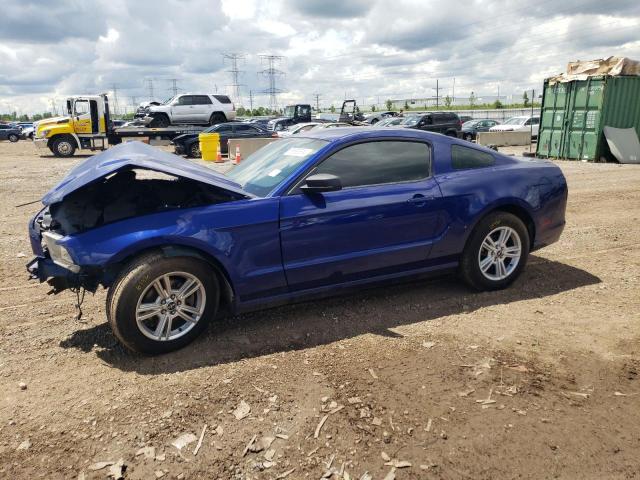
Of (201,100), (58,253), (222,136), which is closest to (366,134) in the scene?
(58,253)

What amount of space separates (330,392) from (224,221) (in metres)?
1.35

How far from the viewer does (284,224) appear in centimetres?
349

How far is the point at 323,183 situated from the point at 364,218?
0.49 metres

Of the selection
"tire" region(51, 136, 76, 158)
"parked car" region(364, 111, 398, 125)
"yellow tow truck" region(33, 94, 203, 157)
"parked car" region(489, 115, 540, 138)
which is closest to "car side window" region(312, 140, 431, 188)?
"yellow tow truck" region(33, 94, 203, 157)

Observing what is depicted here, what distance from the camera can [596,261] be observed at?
5.27m

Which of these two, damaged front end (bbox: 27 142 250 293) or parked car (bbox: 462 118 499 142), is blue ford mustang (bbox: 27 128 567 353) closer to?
damaged front end (bbox: 27 142 250 293)

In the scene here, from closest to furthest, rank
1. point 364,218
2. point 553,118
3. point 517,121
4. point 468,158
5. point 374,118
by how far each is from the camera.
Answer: point 364,218 < point 468,158 < point 553,118 < point 517,121 < point 374,118

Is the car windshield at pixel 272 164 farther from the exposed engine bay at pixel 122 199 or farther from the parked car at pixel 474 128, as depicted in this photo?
the parked car at pixel 474 128

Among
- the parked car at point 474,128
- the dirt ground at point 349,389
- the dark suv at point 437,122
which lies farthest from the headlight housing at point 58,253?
the parked car at point 474,128

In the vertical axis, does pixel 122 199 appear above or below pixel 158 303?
above

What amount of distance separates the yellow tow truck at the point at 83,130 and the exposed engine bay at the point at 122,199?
724 inches

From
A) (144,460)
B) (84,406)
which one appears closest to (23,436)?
(84,406)

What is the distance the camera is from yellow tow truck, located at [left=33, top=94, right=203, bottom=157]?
2139 centimetres

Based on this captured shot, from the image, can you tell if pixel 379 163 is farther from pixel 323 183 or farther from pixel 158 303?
pixel 158 303
